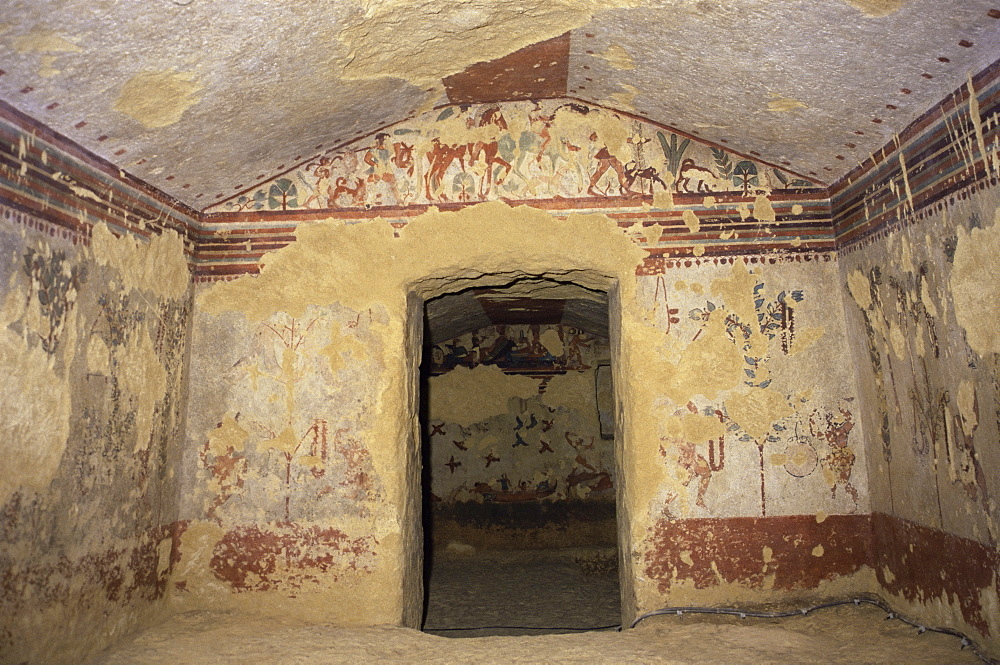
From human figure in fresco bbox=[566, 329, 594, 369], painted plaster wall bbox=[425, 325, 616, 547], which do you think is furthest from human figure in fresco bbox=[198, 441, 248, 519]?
human figure in fresco bbox=[566, 329, 594, 369]

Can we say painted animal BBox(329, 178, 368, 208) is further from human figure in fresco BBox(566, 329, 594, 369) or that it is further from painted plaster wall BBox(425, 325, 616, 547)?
human figure in fresco BBox(566, 329, 594, 369)

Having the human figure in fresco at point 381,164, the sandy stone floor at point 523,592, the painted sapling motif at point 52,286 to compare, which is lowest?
the sandy stone floor at point 523,592

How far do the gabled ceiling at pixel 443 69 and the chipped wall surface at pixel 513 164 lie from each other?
89mm

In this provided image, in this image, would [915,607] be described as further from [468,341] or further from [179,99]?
[468,341]

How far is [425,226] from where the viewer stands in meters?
3.51

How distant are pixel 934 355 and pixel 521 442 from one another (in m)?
4.83

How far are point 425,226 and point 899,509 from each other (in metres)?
2.55

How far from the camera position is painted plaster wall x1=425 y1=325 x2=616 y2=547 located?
7023mm

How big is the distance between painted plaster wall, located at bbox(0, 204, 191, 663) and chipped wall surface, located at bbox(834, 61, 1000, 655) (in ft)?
10.8

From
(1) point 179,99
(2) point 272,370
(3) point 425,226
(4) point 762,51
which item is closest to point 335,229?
(3) point 425,226

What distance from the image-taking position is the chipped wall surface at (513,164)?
351 cm

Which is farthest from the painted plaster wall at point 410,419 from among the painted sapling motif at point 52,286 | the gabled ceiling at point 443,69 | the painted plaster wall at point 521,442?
the painted plaster wall at point 521,442

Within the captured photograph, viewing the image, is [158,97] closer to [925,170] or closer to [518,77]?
[518,77]

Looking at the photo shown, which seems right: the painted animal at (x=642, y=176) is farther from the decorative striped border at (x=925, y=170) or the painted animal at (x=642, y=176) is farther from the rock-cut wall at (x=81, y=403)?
the rock-cut wall at (x=81, y=403)
